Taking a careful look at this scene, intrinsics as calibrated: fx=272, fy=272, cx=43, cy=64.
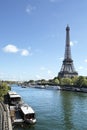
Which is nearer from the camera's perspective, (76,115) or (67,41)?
(76,115)

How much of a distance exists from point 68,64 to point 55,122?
434 ft

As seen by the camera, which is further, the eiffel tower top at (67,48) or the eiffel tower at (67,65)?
the eiffel tower at (67,65)

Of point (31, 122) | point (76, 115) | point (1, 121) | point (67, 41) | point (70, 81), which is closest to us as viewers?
point (1, 121)

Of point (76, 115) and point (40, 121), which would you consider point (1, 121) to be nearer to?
point (40, 121)

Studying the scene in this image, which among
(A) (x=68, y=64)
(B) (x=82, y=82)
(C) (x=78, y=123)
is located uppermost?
(A) (x=68, y=64)

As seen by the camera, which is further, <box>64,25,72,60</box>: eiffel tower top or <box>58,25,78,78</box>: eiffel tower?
<box>58,25,78,78</box>: eiffel tower

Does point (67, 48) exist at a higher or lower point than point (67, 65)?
higher

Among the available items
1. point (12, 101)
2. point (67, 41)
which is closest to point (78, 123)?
point (12, 101)

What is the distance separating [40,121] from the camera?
36812 millimetres

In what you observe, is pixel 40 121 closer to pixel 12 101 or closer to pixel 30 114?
pixel 30 114

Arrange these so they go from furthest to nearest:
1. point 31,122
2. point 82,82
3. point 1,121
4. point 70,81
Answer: point 70,81
point 82,82
point 31,122
point 1,121

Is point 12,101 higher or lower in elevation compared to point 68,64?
lower

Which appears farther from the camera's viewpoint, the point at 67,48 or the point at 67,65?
the point at 67,65

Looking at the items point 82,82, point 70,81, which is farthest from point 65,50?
point 82,82
